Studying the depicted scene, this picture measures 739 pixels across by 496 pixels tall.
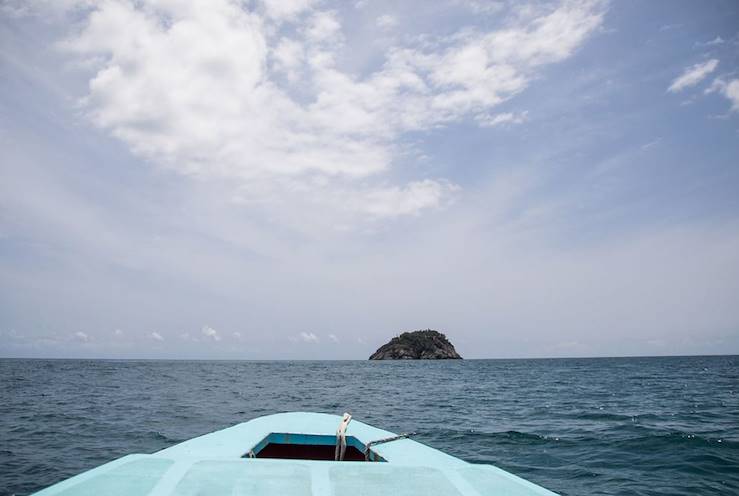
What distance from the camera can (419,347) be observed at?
6009 inches

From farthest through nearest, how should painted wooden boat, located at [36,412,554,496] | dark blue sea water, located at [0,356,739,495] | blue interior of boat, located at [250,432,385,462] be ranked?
dark blue sea water, located at [0,356,739,495] < blue interior of boat, located at [250,432,385,462] < painted wooden boat, located at [36,412,554,496]

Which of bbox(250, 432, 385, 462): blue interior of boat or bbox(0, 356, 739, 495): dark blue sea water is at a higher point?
bbox(250, 432, 385, 462): blue interior of boat

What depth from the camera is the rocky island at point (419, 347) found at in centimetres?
15212

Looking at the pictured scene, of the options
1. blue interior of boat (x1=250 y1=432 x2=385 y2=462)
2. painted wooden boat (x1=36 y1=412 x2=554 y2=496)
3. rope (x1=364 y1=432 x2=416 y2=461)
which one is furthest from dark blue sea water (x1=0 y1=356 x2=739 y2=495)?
painted wooden boat (x1=36 y1=412 x2=554 y2=496)

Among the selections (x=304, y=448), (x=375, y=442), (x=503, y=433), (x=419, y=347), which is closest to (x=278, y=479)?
(x=375, y=442)

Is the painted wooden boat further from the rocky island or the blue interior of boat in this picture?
the rocky island

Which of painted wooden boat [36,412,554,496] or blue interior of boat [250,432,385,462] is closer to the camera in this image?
painted wooden boat [36,412,554,496]

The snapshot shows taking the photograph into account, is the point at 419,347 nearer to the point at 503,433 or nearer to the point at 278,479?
the point at 503,433

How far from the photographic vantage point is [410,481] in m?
3.25

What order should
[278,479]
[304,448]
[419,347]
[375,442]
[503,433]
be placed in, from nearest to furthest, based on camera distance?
[278,479], [375,442], [304,448], [503,433], [419,347]

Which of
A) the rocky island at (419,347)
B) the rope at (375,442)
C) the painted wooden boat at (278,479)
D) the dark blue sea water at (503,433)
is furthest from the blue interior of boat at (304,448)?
the rocky island at (419,347)

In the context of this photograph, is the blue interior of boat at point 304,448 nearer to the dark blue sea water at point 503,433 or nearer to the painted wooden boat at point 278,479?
the painted wooden boat at point 278,479

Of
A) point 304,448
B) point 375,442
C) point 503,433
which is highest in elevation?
point 375,442

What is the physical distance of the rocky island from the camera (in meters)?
152
